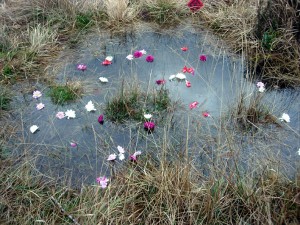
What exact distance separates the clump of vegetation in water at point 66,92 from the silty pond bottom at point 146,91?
0.06 meters

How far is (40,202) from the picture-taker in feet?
9.57

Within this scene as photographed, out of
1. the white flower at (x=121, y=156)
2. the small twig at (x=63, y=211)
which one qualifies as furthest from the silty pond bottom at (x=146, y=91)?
the small twig at (x=63, y=211)

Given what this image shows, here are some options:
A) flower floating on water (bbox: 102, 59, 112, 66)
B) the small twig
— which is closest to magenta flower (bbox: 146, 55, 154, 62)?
flower floating on water (bbox: 102, 59, 112, 66)

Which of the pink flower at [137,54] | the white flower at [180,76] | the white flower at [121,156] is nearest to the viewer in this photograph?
the white flower at [121,156]

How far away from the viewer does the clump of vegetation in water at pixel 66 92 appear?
384 centimetres

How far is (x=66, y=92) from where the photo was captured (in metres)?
3.88

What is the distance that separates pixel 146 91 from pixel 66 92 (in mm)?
797

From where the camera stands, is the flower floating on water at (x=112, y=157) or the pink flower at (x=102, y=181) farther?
the flower floating on water at (x=112, y=157)

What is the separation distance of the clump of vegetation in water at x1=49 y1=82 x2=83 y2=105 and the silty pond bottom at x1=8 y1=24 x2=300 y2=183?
0.06m

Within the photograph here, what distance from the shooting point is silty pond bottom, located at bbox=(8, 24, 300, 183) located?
3336 millimetres

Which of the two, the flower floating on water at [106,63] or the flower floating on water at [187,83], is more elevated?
the flower floating on water at [187,83]

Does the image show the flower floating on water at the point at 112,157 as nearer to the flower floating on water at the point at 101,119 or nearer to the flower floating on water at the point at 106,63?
the flower floating on water at the point at 101,119

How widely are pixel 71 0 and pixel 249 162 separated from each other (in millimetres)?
3118

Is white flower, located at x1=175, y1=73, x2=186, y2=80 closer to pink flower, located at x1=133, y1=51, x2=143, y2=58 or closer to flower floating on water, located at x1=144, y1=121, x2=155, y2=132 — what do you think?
pink flower, located at x1=133, y1=51, x2=143, y2=58
